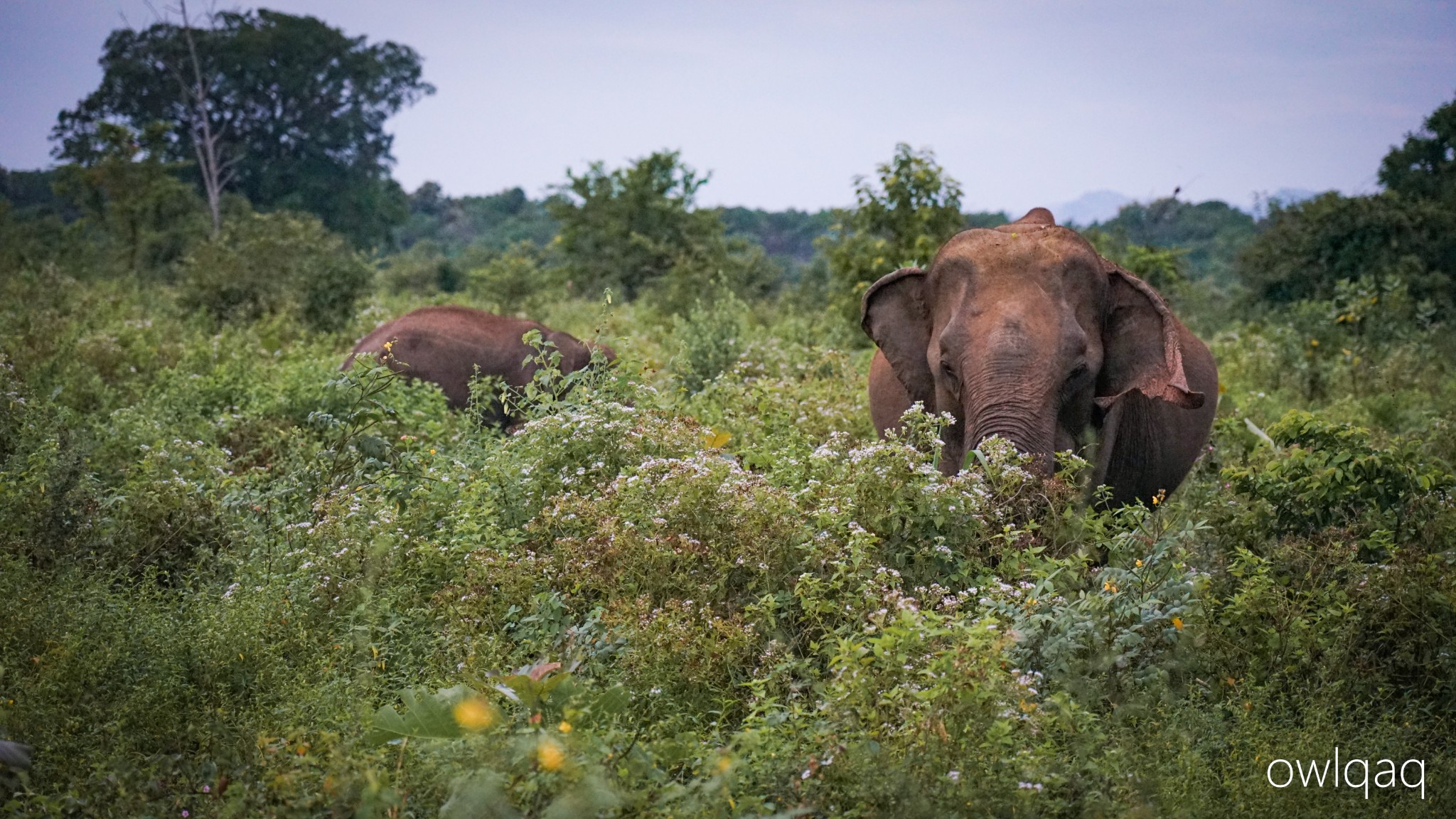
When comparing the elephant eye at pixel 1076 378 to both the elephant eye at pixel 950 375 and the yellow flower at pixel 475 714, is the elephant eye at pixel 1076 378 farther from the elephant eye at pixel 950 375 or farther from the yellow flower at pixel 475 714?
the yellow flower at pixel 475 714

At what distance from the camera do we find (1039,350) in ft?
19.4

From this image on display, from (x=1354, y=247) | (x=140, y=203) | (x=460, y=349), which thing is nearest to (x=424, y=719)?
(x=460, y=349)

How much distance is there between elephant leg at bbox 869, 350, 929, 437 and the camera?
24.3ft

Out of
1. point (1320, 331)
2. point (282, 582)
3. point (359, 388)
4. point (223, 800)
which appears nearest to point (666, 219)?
point (1320, 331)

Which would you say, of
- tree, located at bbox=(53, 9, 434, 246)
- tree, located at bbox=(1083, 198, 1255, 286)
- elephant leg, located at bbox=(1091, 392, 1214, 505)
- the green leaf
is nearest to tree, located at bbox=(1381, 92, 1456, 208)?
tree, located at bbox=(1083, 198, 1255, 286)

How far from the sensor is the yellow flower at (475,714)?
11.8 feet

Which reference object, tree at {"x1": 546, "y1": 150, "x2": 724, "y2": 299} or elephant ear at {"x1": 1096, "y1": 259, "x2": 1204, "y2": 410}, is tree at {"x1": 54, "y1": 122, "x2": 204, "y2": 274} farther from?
elephant ear at {"x1": 1096, "y1": 259, "x2": 1204, "y2": 410}

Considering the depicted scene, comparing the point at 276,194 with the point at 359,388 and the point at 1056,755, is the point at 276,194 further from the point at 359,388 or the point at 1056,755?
the point at 1056,755

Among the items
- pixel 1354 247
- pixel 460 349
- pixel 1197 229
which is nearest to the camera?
pixel 460 349

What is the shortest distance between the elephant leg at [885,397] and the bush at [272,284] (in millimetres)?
9679

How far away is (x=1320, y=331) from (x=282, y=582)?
1459 cm

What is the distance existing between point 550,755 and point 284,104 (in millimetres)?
50165

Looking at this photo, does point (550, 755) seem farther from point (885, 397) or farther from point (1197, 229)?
point (1197, 229)

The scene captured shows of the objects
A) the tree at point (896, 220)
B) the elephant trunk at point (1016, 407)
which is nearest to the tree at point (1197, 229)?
the tree at point (896, 220)
